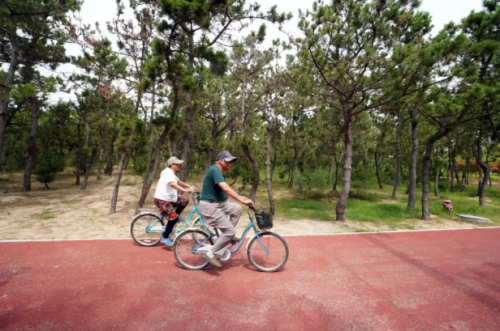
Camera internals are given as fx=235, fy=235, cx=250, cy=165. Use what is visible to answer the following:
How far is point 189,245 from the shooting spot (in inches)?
170

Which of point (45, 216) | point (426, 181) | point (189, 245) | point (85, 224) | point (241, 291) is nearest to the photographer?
point (241, 291)

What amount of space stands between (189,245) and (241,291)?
1321 mm

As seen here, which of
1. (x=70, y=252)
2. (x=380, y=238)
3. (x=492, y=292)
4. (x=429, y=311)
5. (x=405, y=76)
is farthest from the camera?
(x=405, y=76)

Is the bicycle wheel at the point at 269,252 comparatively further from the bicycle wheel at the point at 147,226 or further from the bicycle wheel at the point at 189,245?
the bicycle wheel at the point at 147,226

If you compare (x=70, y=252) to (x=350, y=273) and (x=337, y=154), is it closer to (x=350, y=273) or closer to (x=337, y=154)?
(x=350, y=273)

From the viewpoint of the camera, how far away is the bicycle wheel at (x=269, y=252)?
13.6 ft

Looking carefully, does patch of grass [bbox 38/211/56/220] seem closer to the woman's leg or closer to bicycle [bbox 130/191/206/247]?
bicycle [bbox 130/191/206/247]

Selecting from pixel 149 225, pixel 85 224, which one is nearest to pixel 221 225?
pixel 149 225

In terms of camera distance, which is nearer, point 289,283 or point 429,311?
point 429,311

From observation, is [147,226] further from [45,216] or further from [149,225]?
[45,216]

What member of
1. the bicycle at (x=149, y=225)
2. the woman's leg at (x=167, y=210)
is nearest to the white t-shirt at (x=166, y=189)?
the woman's leg at (x=167, y=210)

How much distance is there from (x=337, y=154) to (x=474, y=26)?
8.89 m

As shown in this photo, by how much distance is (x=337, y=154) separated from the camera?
53.5 feet

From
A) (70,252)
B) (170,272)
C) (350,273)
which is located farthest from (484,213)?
(70,252)
